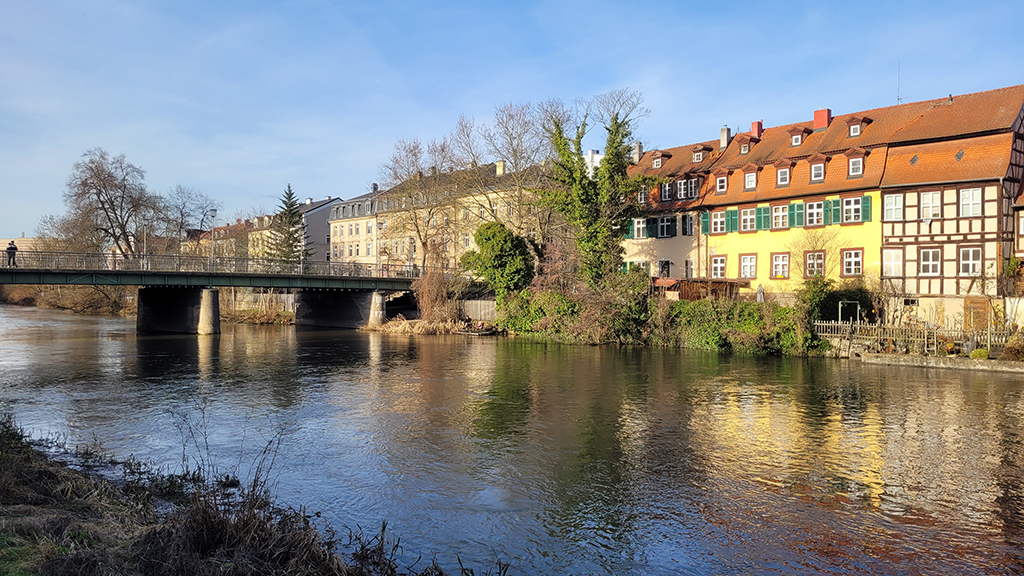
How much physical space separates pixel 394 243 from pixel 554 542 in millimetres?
74487

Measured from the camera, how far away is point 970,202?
122 feet

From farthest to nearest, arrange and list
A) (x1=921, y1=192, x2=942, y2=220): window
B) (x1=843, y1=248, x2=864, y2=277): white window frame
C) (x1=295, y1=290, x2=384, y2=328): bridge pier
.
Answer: (x1=295, y1=290, x2=384, y2=328): bridge pier, (x1=843, y1=248, x2=864, y2=277): white window frame, (x1=921, y1=192, x2=942, y2=220): window

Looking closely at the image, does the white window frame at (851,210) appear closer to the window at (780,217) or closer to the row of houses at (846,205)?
the row of houses at (846,205)

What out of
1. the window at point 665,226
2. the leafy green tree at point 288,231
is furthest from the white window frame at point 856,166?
the leafy green tree at point 288,231

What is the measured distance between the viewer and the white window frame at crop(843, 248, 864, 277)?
40.9 metres

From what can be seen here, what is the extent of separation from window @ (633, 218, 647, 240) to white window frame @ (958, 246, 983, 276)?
20.7 metres

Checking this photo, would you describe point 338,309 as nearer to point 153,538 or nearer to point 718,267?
point 718,267

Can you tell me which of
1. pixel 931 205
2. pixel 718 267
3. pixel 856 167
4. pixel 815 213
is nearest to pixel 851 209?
pixel 815 213

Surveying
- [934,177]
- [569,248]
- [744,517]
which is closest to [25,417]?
[744,517]

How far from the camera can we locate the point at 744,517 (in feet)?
38.9

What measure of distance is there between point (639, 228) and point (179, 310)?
32.7m

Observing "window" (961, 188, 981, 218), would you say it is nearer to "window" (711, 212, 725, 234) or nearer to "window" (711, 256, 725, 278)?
"window" (711, 212, 725, 234)

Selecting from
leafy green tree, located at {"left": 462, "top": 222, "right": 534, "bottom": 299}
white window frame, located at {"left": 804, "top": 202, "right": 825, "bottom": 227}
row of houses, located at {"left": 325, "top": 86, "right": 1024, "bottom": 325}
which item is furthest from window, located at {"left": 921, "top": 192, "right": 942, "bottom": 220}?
leafy green tree, located at {"left": 462, "top": 222, "right": 534, "bottom": 299}

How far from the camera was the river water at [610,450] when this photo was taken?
1074cm
